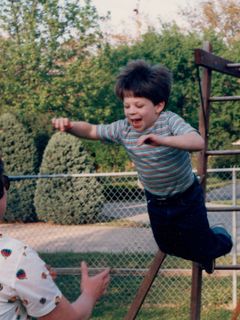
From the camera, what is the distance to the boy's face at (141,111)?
3.46 meters

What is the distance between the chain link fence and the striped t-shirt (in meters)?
2.55

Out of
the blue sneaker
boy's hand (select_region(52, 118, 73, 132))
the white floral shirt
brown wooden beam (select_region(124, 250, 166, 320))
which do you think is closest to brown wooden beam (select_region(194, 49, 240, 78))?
boy's hand (select_region(52, 118, 73, 132))

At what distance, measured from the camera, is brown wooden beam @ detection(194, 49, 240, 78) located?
3630 mm

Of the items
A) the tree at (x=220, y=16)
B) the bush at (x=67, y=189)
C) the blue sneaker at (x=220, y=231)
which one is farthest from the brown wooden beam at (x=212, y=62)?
the tree at (x=220, y=16)

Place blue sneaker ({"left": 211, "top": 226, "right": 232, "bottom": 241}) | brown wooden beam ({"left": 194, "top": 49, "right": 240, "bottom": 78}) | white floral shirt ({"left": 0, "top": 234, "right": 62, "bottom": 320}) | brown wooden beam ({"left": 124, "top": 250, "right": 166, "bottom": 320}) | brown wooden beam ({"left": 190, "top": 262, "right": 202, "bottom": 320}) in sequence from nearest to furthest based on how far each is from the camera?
1. white floral shirt ({"left": 0, "top": 234, "right": 62, "bottom": 320})
2. brown wooden beam ({"left": 194, "top": 49, "right": 240, "bottom": 78})
3. blue sneaker ({"left": 211, "top": 226, "right": 232, "bottom": 241})
4. brown wooden beam ({"left": 124, "top": 250, "right": 166, "bottom": 320})
5. brown wooden beam ({"left": 190, "top": 262, "right": 202, "bottom": 320})

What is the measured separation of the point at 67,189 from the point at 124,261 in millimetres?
2201

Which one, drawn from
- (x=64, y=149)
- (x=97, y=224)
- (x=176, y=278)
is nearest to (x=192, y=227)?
(x=176, y=278)

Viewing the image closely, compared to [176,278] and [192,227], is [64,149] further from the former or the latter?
[192,227]

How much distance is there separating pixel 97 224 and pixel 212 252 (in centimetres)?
572

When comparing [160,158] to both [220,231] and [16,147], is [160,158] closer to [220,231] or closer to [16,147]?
[220,231]

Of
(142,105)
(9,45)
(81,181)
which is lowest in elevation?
(81,181)

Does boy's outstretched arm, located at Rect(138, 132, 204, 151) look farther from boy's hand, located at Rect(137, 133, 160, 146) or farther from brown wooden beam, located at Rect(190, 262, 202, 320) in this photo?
brown wooden beam, located at Rect(190, 262, 202, 320)

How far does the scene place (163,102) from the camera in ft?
11.6

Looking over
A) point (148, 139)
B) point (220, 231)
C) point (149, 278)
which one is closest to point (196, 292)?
point (149, 278)
